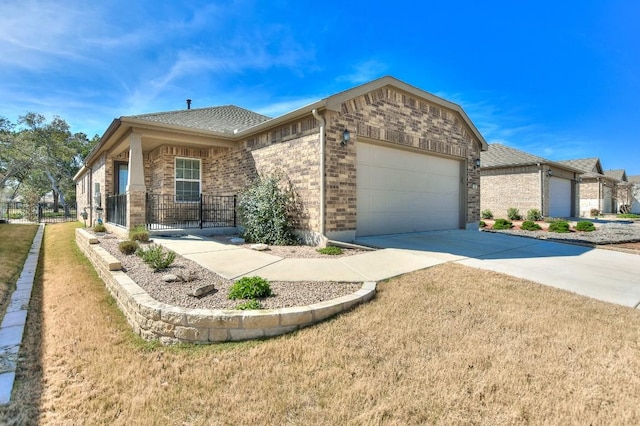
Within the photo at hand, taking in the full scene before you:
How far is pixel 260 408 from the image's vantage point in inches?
88.8

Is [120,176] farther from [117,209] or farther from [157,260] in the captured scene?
[157,260]

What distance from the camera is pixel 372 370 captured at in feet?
8.74

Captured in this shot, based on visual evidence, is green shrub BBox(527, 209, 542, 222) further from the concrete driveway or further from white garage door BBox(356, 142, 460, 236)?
the concrete driveway

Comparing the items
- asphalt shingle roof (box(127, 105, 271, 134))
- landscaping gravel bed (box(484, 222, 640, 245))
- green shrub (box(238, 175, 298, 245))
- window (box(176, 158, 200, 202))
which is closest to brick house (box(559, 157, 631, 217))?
landscaping gravel bed (box(484, 222, 640, 245))

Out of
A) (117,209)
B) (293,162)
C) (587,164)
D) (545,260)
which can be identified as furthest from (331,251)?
(587,164)

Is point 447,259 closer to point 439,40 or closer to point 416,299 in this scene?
point 416,299

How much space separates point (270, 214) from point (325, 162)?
2.18 meters

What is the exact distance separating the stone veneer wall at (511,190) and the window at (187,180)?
708 inches

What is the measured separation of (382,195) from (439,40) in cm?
644

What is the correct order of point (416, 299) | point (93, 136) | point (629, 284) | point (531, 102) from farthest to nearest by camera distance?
point (93, 136), point (531, 102), point (629, 284), point (416, 299)

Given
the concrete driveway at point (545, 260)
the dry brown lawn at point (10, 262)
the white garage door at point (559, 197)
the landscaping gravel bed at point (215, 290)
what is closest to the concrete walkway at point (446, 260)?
the concrete driveway at point (545, 260)

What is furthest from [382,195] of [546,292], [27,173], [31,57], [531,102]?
[27,173]

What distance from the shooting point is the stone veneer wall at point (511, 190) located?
18359 mm

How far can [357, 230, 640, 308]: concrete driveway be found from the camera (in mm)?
4809
